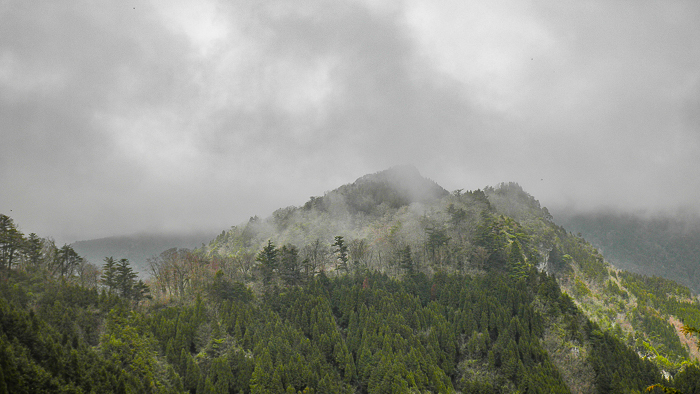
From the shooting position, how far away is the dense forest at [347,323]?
48.6m

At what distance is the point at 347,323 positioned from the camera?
7100 centimetres

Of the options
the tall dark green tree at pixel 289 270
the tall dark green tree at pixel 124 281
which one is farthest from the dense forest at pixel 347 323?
the tall dark green tree at pixel 289 270

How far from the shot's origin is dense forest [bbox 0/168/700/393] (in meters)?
48.6

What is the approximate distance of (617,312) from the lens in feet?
323

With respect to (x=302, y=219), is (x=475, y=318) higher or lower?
lower

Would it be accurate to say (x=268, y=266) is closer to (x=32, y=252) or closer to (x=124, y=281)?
(x=124, y=281)

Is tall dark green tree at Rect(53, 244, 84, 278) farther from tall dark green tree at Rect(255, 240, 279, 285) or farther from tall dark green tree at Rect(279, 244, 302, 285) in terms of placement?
tall dark green tree at Rect(279, 244, 302, 285)

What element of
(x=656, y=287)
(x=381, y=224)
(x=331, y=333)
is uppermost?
(x=381, y=224)

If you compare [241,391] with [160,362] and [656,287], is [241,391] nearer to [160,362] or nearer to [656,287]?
[160,362]

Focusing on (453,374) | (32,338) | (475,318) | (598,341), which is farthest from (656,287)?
(32,338)

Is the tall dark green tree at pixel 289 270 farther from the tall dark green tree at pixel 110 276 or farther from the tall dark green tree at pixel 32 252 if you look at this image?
the tall dark green tree at pixel 32 252

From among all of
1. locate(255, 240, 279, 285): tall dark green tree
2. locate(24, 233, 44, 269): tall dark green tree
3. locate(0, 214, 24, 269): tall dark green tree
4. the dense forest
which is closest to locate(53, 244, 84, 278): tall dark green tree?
the dense forest

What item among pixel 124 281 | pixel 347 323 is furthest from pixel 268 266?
pixel 124 281

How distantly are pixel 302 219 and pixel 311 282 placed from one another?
191 feet
